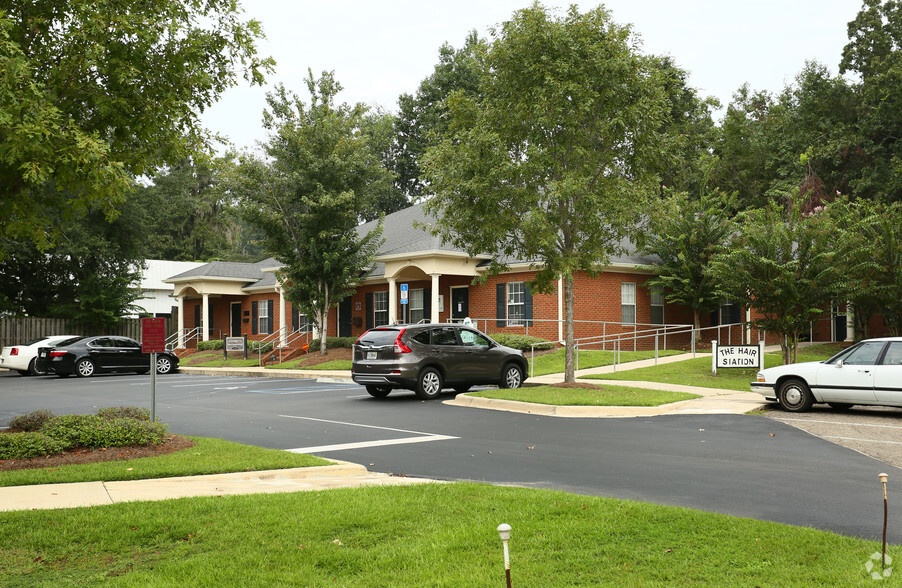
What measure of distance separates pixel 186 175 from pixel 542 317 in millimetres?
48378

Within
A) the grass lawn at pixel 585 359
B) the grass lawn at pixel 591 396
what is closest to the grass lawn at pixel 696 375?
the grass lawn at pixel 585 359

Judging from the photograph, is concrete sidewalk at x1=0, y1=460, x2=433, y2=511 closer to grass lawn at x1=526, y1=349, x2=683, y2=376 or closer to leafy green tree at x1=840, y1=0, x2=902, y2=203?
grass lawn at x1=526, y1=349, x2=683, y2=376

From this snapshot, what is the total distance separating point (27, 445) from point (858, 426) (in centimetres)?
1233

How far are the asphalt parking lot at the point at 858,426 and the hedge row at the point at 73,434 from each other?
30.3 ft

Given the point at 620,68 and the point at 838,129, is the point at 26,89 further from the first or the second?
the point at 838,129

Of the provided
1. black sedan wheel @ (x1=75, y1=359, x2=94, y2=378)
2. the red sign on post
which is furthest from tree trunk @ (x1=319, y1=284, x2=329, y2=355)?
the red sign on post

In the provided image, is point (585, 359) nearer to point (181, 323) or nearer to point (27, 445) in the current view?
point (27, 445)

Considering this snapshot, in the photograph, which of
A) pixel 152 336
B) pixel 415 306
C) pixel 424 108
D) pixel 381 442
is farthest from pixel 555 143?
pixel 424 108

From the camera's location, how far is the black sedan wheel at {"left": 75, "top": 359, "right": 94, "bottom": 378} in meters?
27.8

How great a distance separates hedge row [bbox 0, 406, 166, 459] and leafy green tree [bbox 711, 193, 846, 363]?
15.8m

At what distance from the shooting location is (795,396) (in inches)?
604

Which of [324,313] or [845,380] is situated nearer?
[845,380]

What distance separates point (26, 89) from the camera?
8.67 m

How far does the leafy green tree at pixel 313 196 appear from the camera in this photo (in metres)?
30.5
